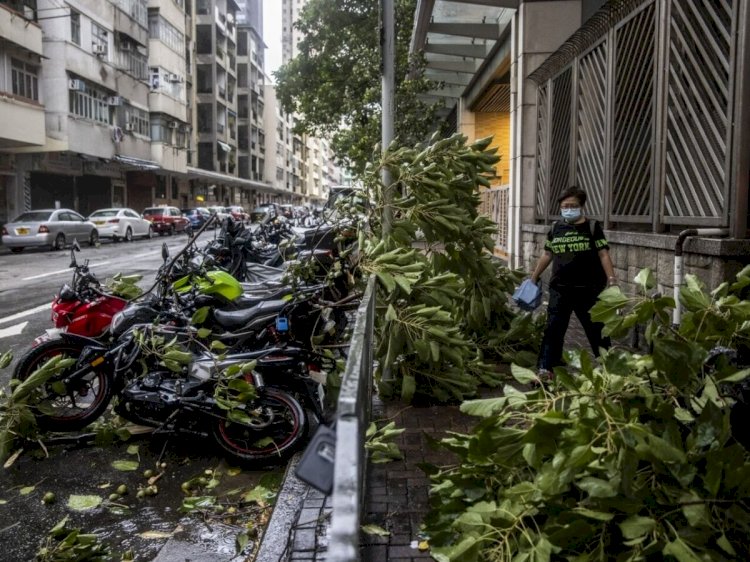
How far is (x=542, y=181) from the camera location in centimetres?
1270

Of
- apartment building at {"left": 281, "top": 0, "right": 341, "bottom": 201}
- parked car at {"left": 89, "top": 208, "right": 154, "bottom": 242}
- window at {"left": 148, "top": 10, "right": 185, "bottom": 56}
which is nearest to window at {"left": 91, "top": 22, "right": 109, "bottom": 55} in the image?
window at {"left": 148, "top": 10, "right": 185, "bottom": 56}

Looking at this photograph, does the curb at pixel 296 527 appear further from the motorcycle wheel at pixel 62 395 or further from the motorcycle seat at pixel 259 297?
the motorcycle wheel at pixel 62 395

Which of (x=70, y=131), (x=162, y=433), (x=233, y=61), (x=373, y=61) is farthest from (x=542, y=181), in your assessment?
(x=233, y=61)

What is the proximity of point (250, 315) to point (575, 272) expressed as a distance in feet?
9.13

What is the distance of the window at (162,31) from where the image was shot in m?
42.0

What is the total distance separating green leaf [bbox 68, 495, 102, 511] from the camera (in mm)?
4121

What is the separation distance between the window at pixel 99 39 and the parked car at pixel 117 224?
8750mm

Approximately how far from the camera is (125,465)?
4746 millimetres

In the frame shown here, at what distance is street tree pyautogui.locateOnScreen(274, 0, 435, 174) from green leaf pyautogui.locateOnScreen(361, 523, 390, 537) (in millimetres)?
18193

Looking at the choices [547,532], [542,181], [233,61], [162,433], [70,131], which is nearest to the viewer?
[547,532]

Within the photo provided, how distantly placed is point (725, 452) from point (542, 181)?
10.8 m

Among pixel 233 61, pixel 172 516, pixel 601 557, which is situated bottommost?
pixel 172 516

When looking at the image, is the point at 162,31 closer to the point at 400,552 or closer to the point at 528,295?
the point at 528,295

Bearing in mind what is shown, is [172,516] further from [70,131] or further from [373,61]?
[70,131]
